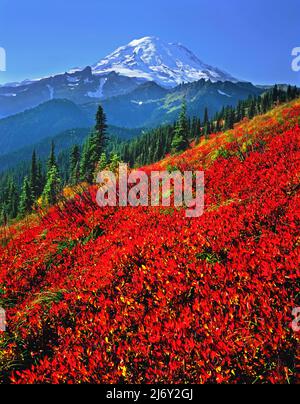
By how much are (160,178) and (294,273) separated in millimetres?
8176

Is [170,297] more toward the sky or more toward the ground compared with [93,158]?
more toward the ground

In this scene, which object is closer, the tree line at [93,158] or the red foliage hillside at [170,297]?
the red foliage hillside at [170,297]

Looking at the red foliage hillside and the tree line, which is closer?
the red foliage hillside

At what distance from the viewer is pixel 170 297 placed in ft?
14.4

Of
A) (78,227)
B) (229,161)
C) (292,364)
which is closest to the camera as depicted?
(292,364)

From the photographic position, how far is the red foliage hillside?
134 inches

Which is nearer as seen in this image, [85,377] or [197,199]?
[85,377]

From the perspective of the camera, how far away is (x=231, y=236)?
538 cm

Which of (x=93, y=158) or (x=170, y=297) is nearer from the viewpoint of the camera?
(x=170, y=297)

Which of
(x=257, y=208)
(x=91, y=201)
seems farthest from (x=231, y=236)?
(x=91, y=201)

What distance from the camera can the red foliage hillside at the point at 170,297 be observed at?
3416 mm

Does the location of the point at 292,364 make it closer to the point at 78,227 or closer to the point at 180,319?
the point at 180,319
